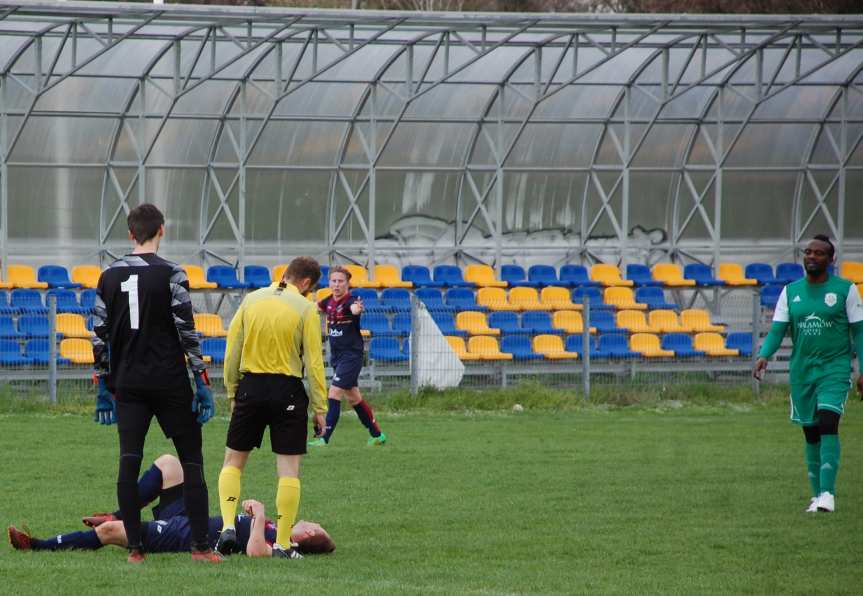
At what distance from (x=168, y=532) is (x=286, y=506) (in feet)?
2.19

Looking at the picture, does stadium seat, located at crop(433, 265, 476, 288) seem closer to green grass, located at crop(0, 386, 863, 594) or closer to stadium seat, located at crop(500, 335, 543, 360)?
stadium seat, located at crop(500, 335, 543, 360)

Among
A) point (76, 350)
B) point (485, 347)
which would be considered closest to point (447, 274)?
point (485, 347)

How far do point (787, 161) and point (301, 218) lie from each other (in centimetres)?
980

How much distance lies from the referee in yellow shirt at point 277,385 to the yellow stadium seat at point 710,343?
1216cm

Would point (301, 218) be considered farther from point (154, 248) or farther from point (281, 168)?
point (154, 248)

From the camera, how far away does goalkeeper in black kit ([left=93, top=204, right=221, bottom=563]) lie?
23.5 feet

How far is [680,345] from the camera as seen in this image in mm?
19281

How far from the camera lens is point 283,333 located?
764 cm

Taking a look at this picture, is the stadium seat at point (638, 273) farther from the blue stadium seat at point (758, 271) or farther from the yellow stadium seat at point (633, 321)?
the yellow stadium seat at point (633, 321)

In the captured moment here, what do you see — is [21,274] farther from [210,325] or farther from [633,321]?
[633,321]

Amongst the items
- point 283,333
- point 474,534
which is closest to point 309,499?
point 474,534

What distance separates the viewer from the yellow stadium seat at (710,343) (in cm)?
1910

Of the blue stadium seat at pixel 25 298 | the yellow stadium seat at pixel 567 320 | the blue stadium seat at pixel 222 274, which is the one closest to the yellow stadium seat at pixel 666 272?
the yellow stadium seat at pixel 567 320

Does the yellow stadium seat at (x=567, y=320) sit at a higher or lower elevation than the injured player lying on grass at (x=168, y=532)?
higher
